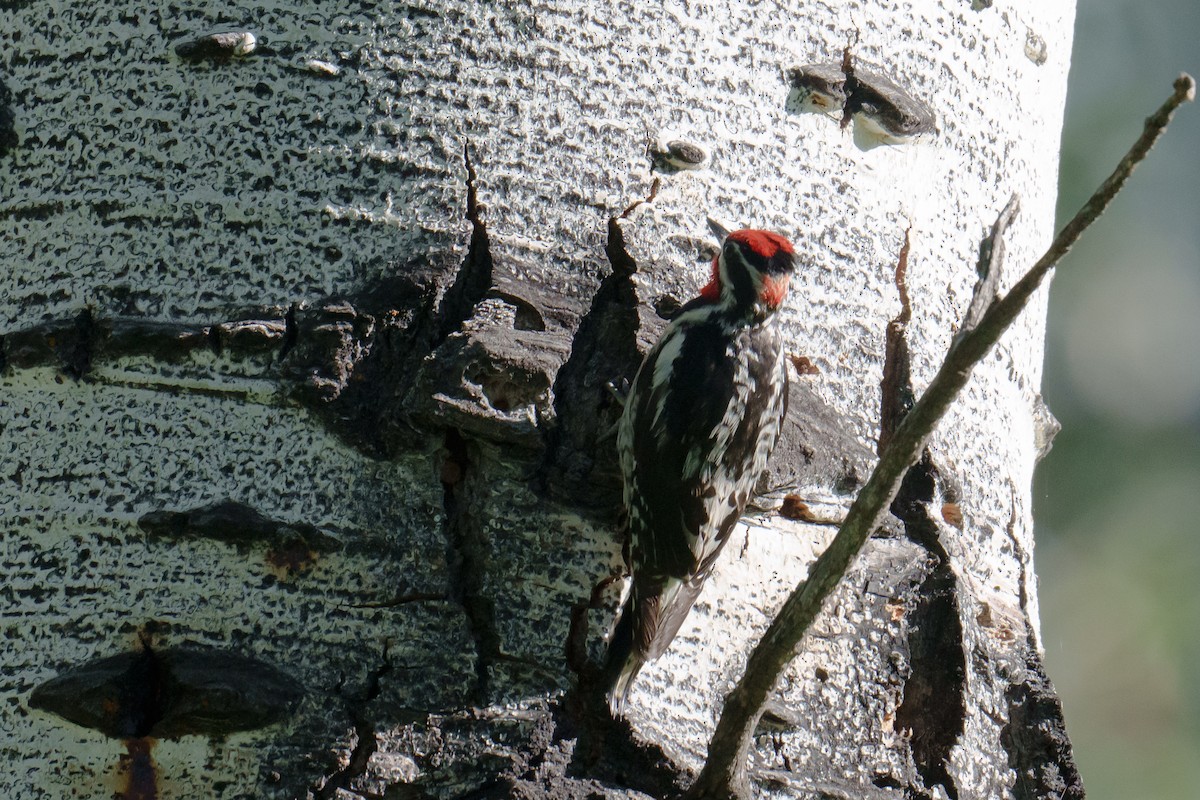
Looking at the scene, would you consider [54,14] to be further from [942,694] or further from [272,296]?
[942,694]

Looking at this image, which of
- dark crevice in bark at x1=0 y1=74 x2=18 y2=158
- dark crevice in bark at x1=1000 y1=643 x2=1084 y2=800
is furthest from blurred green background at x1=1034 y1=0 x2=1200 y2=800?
dark crevice in bark at x1=0 y1=74 x2=18 y2=158

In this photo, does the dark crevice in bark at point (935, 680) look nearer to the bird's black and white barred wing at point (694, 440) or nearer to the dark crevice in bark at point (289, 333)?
the bird's black and white barred wing at point (694, 440)

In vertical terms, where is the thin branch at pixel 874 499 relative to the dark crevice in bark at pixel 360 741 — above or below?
above

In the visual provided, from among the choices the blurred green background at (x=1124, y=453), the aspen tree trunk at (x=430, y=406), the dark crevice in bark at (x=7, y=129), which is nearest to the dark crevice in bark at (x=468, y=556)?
the aspen tree trunk at (x=430, y=406)

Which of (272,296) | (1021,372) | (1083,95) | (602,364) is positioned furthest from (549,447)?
(1083,95)

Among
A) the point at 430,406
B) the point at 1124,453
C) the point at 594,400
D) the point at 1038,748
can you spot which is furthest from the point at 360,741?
the point at 1124,453

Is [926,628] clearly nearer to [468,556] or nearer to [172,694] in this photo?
[468,556]
